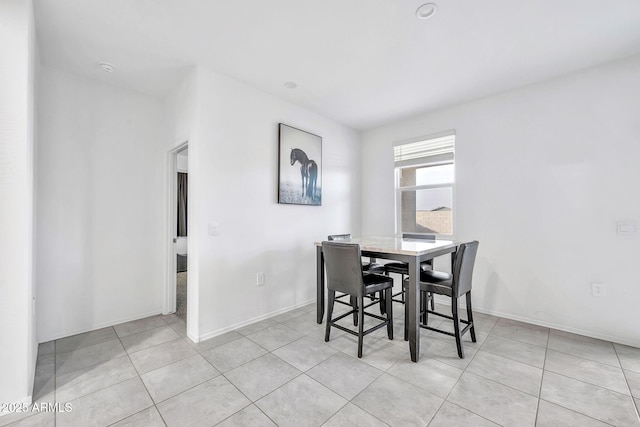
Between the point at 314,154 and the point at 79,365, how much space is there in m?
3.08

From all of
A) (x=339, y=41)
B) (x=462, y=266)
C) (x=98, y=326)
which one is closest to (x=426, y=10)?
(x=339, y=41)

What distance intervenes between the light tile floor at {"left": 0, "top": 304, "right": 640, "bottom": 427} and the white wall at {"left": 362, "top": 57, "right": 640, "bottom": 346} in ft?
1.22

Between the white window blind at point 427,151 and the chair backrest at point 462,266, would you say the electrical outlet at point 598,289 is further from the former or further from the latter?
the white window blind at point 427,151

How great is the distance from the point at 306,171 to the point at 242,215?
1.08 m

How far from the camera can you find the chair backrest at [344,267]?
226cm

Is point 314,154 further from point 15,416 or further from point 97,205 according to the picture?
point 15,416

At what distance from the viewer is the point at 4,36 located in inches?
64.1

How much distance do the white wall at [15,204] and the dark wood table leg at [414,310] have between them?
2.55 metres

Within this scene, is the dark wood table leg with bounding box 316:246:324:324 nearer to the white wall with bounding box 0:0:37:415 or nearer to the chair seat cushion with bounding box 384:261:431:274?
the chair seat cushion with bounding box 384:261:431:274

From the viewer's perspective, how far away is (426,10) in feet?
6.21

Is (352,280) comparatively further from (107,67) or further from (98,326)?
(107,67)

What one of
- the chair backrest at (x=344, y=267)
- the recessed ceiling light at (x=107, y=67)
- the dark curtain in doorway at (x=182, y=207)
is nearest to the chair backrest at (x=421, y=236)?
the chair backrest at (x=344, y=267)

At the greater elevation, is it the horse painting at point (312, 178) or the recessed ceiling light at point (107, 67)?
the recessed ceiling light at point (107, 67)

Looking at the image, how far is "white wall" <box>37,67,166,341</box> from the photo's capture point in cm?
257
